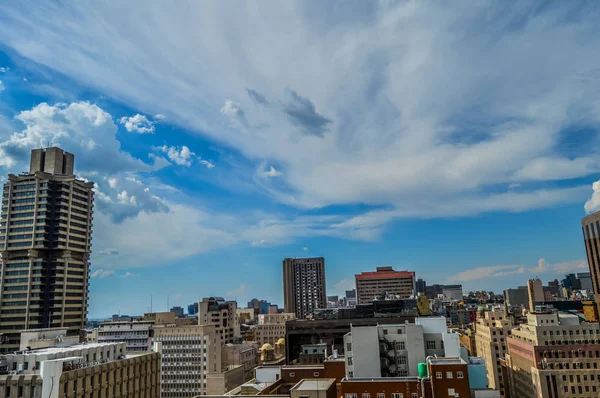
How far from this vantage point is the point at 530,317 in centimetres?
14250

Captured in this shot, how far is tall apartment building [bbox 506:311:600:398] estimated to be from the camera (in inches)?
5005

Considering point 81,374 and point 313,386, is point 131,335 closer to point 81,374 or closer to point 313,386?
point 81,374

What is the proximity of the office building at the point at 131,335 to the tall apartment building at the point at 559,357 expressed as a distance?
129m

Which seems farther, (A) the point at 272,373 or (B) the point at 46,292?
(B) the point at 46,292

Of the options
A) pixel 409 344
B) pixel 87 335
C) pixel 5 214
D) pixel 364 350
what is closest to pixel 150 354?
pixel 364 350

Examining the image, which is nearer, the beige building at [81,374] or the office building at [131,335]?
the beige building at [81,374]

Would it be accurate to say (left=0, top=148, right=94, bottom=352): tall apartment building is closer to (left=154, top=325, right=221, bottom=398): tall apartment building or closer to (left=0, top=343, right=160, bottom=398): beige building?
(left=154, top=325, right=221, bottom=398): tall apartment building

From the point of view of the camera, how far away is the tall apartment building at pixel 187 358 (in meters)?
163

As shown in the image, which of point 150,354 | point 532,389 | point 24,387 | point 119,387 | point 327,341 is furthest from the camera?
point 327,341

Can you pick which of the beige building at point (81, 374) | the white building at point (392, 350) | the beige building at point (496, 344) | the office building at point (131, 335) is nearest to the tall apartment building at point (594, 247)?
the beige building at point (496, 344)

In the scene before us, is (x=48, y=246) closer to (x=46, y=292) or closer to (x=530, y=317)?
(x=46, y=292)

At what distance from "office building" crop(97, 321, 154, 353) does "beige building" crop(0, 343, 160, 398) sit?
76105 mm

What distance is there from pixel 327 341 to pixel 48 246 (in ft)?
401

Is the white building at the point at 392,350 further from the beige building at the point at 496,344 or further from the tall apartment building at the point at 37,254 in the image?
the tall apartment building at the point at 37,254
